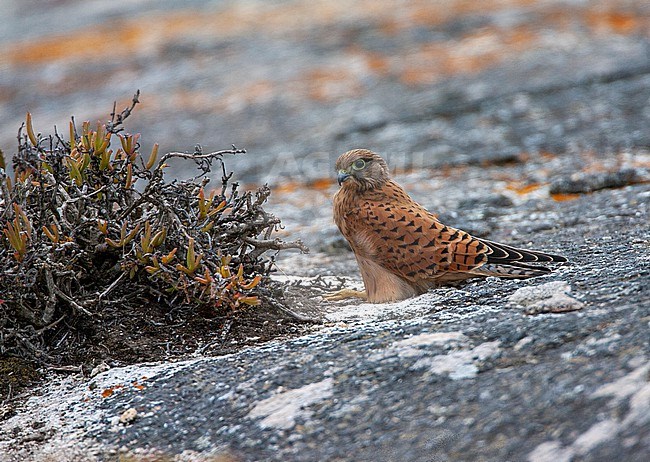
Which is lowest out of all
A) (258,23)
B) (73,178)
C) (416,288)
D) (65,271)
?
(416,288)

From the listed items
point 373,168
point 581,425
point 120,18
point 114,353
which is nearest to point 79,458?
point 114,353

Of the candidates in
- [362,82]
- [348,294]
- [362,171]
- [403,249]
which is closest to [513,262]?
[403,249]

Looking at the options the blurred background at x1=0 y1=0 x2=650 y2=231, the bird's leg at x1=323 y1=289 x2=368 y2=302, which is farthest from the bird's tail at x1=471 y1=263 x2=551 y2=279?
the blurred background at x1=0 y1=0 x2=650 y2=231

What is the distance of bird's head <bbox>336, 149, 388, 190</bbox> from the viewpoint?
17.4ft

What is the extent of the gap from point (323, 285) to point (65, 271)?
6.04ft

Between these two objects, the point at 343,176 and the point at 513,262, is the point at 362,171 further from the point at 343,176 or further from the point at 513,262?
the point at 513,262

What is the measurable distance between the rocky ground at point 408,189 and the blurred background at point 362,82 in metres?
0.04

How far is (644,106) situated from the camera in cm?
855

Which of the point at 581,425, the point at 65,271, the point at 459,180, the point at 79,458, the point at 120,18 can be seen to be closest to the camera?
the point at 581,425

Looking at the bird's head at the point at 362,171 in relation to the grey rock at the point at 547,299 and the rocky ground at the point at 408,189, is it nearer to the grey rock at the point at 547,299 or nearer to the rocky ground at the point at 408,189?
the rocky ground at the point at 408,189

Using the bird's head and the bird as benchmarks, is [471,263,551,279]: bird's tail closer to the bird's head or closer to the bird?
the bird

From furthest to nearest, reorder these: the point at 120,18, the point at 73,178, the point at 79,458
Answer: the point at 120,18 → the point at 73,178 → the point at 79,458

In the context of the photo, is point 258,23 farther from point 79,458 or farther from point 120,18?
point 79,458

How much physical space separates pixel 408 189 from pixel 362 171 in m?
2.42
